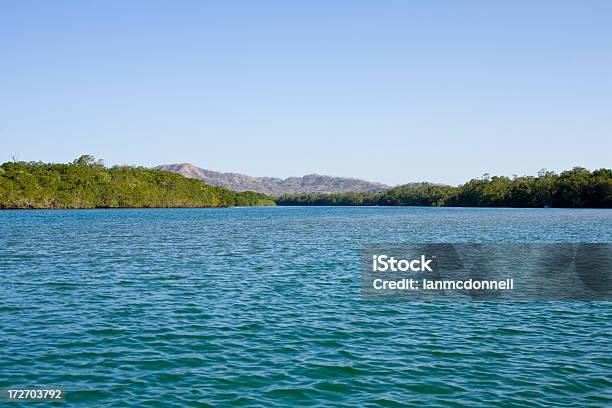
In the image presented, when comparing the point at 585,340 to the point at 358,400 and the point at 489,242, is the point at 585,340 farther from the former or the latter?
the point at 489,242

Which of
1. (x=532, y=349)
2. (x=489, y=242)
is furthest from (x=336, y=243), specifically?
(x=532, y=349)

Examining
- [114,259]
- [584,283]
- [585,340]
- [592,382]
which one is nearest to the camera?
[592,382]

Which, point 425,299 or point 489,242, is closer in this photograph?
point 425,299

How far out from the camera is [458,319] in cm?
2652

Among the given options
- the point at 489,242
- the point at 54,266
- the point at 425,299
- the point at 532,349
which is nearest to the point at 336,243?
the point at 489,242

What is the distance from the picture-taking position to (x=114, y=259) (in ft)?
172

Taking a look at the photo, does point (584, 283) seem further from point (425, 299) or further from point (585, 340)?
point (585, 340)

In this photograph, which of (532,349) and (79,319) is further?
(79,319)

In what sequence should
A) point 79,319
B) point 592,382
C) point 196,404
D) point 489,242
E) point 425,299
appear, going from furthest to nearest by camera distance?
point 489,242, point 425,299, point 79,319, point 592,382, point 196,404

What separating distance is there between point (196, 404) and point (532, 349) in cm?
1248

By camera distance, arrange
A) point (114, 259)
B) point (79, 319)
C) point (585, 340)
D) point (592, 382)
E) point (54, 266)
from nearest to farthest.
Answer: point (592, 382), point (585, 340), point (79, 319), point (54, 266), point (114, 259)

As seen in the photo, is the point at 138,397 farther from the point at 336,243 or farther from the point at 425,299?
the point at 336,243

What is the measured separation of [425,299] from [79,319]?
17.4m

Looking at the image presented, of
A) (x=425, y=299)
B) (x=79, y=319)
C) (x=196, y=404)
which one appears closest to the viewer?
(x=196, y=404)
